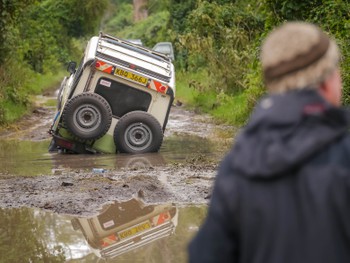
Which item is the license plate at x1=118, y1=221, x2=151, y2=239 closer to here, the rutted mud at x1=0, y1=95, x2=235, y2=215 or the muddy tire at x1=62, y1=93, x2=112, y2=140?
the rutted mud at x1=0, y1=95, x2=235, y2=215

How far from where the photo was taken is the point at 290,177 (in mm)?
2424

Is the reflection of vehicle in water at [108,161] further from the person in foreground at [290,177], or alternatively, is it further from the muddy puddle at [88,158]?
the person in foreground at [290,177]

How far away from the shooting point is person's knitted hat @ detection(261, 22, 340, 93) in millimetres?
2547

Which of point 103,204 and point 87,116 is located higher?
point 87,116

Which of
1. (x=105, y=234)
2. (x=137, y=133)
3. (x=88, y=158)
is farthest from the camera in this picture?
(x=137, y=133)

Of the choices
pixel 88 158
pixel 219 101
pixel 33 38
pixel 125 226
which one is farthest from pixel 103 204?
pixel 33 38

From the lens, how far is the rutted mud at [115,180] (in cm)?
884

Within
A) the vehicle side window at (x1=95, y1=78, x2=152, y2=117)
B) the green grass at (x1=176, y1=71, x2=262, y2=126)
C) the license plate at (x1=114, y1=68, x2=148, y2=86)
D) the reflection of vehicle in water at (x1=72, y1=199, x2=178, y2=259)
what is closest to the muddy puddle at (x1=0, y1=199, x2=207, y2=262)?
the reflection of vehicle in water at (x1=72, y1=199, x2=178, y2=259)

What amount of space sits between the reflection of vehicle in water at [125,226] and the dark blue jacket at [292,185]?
14.8 feet

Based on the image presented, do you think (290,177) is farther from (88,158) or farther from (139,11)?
(139,11)

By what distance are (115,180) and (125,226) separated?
7.32 feet

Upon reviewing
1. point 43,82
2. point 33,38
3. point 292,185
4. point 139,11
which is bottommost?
point 292,185

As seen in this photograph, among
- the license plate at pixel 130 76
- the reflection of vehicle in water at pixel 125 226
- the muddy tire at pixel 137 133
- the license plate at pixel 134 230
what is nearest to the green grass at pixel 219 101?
the muddy tire at pixel 137 133

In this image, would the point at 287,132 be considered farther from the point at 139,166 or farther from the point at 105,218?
the point at 139,166
